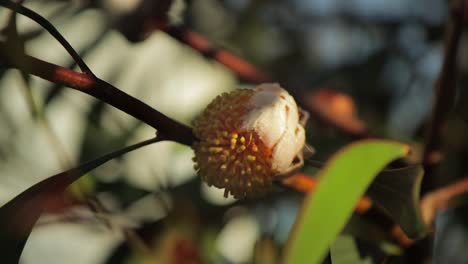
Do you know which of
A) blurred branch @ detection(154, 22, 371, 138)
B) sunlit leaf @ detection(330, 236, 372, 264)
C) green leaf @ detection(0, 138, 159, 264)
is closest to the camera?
green leaf @ detection(0, 138, 159, 264)

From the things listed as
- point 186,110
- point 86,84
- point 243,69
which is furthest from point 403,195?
point 186,110

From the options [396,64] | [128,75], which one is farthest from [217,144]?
[396,64]

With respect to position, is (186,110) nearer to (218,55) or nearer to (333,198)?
(218,55)

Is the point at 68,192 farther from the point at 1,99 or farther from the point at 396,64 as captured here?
the point at 396,64

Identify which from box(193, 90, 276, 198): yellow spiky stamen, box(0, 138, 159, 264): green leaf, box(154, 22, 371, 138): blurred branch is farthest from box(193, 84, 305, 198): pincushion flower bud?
box(154, 22, 371, 138): blurred branch

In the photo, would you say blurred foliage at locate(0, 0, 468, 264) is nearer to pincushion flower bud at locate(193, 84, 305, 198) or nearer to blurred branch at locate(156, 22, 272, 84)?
blurred branch at locate(156, 22, 272, 84)
